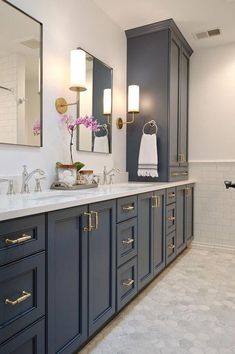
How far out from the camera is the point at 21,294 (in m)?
1.10

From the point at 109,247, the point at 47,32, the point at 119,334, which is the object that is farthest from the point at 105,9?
the point at 119,334

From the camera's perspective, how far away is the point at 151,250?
2311mm

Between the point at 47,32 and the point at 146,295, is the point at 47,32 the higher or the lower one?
the higher one

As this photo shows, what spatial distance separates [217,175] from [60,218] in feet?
8.71

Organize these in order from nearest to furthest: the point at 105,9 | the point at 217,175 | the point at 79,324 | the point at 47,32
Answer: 1. the point at 79,324
2. the point at 47,32
3. the point at 105,9
4. the point at 217,175

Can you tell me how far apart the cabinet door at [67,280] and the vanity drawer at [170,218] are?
1364 mm

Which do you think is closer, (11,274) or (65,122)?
(11,274)

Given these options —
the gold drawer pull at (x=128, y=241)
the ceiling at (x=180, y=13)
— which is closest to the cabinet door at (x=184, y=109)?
the ceiling at (x=180, y=13)

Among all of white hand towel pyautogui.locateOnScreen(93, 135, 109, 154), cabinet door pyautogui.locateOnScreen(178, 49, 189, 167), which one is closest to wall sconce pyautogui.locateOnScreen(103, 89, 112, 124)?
white hand towel pyautogui.locateOnScreen(93, 135, 109, 154)

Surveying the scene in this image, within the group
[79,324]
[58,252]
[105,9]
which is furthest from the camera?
[105,9]

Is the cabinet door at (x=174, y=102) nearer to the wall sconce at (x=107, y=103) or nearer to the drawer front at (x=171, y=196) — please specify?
the drawer front at (x=171, y=196)

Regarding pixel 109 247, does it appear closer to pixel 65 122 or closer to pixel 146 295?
pixel 146 295

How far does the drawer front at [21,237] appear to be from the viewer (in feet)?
3.35

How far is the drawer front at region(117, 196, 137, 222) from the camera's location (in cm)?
180
